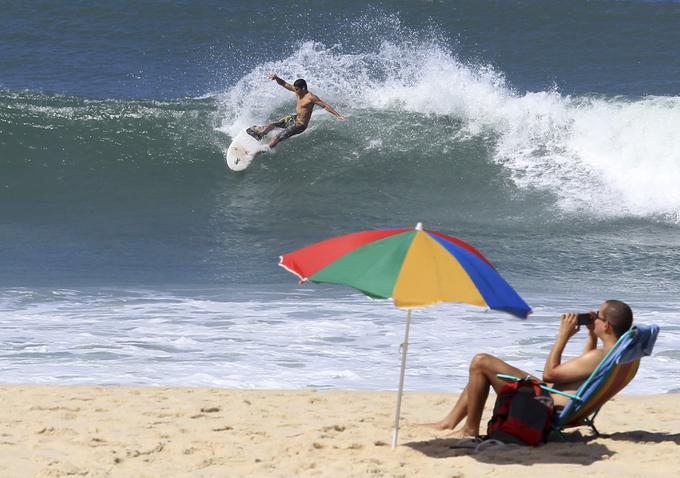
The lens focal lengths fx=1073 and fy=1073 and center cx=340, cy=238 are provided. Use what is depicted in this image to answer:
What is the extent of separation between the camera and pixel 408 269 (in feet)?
15.8

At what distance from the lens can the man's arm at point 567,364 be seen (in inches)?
205

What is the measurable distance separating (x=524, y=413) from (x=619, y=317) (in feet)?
2.18

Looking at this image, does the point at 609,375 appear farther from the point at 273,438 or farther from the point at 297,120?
the point at 297,120

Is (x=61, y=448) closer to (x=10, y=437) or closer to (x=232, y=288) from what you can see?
(x=10, y=437)

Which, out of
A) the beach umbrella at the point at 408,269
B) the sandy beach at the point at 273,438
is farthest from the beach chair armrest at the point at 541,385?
the beach umbrella at the point at 408,269

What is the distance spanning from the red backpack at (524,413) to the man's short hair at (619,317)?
471 mm

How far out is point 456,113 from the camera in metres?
17.0

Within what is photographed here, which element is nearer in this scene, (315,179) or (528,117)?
(315,179)

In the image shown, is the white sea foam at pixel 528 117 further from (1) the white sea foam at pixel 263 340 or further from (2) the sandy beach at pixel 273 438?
(2) the sandy beach at pixel 273 438

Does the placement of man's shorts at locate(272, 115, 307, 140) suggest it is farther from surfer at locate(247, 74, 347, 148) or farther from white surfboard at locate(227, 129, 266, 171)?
white surfboard at locate(227, 129, 266, 171)

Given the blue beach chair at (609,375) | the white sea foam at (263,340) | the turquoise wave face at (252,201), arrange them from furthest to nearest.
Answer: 1. the turquoise wave face at (252,201)
2. the white sea foam at (263,340)
3. the blue beach chair at (609,375)

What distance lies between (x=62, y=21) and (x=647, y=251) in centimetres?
1373

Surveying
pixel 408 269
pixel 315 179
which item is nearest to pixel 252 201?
pixel 315 179

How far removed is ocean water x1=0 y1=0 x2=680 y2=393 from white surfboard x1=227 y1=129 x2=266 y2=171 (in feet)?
0.73
